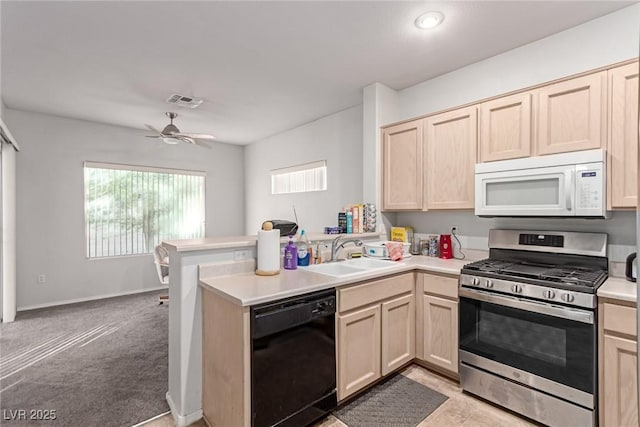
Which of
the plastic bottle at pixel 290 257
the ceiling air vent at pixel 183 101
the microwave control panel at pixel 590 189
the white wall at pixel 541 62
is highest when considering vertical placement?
the ceiling air vent at pixel 183 101

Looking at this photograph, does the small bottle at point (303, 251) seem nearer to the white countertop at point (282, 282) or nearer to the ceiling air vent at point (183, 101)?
the white countertop at point (282, 282)

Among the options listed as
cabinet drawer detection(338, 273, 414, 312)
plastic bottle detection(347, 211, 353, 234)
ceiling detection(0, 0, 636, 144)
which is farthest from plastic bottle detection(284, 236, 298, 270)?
ceiling detection(0, 0, 636, 144)

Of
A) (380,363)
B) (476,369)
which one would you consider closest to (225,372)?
(380,363)

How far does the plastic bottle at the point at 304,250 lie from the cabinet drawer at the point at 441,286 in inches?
38.3

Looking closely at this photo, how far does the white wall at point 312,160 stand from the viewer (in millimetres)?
4004

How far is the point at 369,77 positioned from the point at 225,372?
286 cm

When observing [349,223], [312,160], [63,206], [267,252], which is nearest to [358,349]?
[267,252]

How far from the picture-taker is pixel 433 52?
2.58 m

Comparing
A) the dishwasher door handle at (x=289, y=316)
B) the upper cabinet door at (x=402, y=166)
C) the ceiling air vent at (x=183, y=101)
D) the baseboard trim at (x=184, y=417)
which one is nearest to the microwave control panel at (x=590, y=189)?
the upper cabinet door at (x=402, y=166)

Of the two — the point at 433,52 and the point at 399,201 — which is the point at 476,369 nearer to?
the point at 399,201

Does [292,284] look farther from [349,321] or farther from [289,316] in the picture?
[349,321]

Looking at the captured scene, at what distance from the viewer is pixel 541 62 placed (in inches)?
93.2

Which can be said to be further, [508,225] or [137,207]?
[137,207]

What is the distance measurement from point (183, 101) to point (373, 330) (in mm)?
3328
